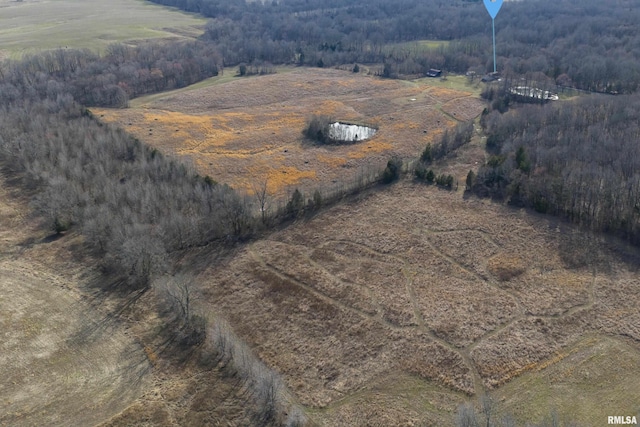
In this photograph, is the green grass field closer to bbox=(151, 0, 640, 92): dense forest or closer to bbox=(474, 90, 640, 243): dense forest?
bbox=(151, 0, 640, 92): dense forest

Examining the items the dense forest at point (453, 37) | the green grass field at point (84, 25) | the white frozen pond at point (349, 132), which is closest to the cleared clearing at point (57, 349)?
the white frozen pond at point (349, 132)

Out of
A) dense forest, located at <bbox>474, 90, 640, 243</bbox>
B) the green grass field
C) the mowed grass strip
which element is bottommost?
the mowed grass strip

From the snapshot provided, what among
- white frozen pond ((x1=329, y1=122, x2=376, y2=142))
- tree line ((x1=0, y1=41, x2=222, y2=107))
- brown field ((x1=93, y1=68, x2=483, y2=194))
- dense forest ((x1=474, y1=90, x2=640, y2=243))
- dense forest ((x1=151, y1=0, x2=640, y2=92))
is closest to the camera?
dense forest ((x1=474, y1=90, x2=640, y2=243))

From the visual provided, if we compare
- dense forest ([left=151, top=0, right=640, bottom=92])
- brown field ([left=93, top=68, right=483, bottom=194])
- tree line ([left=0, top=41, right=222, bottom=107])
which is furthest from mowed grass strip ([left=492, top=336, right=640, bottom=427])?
tree line ([left=0, top=41, right=222, bottom=107])

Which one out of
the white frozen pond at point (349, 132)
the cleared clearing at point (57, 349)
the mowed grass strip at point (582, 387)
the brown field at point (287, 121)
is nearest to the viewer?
the mowed grass strip at point (582, 387)

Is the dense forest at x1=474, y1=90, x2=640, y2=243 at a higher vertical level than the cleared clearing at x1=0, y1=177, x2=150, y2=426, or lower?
higher

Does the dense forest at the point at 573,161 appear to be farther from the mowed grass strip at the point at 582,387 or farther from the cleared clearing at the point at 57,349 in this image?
the cleared clearing at the point at 57,349

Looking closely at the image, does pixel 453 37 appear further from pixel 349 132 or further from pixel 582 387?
pixel 582 387
